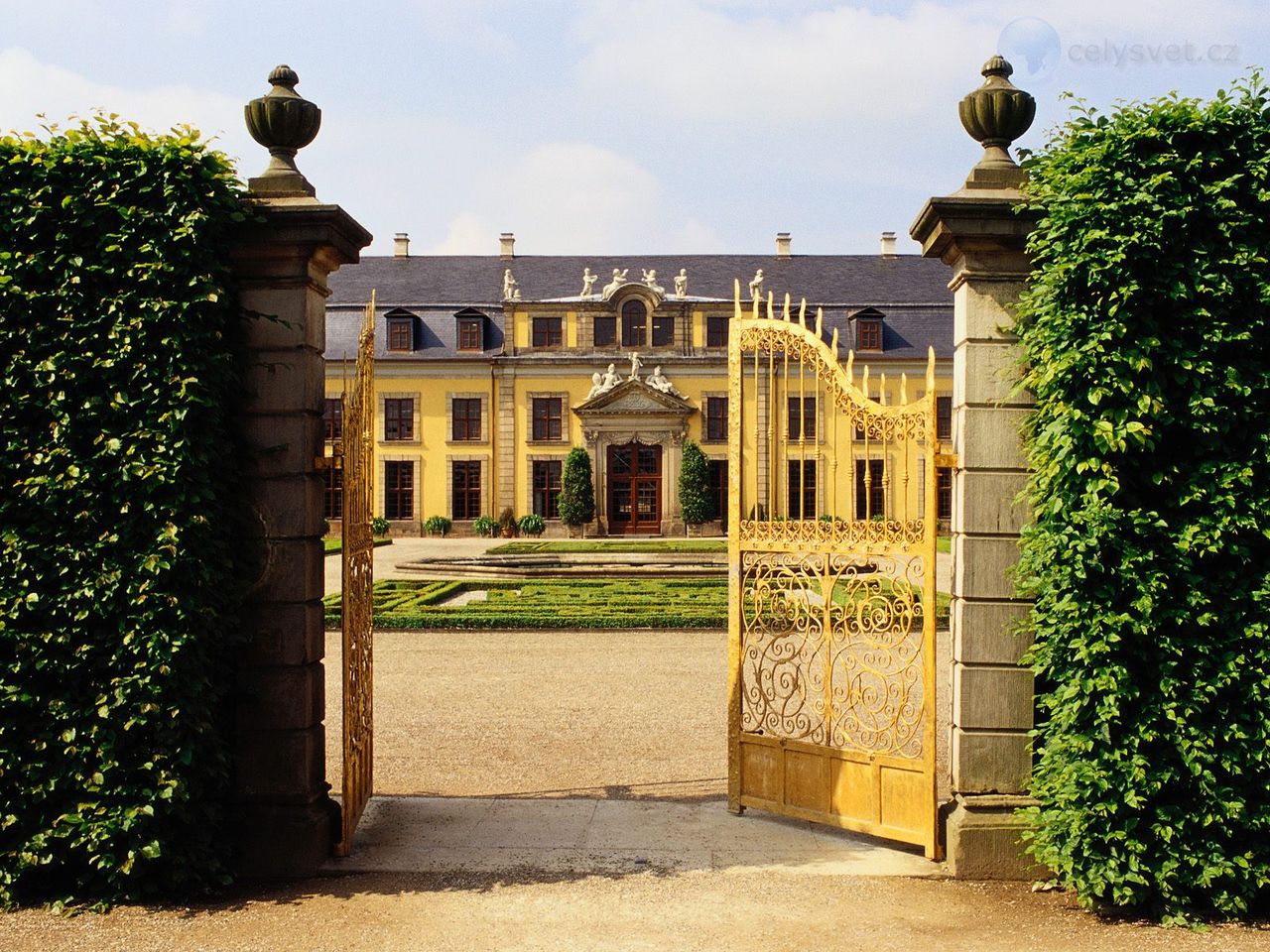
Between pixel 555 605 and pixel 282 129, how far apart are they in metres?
11.3

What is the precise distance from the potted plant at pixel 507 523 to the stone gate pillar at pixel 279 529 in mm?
32500

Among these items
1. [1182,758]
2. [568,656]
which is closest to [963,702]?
[1182,758]

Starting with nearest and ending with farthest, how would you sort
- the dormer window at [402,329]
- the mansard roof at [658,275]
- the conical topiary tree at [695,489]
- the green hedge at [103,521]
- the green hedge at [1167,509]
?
1. the green hedge at [1167,509]
2. the green hedge at [103,521]
3. the conical topiary tree at [695,489]
4. the dormer window at [402,329]
5. the mansard roof at [658,275]

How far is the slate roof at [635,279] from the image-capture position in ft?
126

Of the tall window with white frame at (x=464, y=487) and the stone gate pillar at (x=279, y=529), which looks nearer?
the stone gate pillar at (x=279, y=529)

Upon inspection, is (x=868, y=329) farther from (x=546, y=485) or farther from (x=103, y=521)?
(x=103, y=521)

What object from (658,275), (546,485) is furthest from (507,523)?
Answer: (658,275)

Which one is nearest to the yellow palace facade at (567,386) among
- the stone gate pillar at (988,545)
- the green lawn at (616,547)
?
the green lawn at (616,547)

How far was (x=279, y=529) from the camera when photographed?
16.8ft

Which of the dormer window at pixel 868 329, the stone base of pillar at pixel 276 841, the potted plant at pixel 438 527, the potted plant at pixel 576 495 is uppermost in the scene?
the dormer window at pixel 868 329

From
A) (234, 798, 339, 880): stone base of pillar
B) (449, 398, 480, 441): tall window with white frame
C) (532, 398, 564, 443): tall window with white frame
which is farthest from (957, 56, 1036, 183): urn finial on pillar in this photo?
(449, 398, 480, 441): tall window with white frame

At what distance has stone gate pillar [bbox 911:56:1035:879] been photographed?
4.99 meters

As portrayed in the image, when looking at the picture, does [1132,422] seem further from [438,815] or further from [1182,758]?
[438,815]

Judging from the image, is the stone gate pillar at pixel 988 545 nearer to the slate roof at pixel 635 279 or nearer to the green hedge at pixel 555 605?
the green hedge at pixel 555 605
